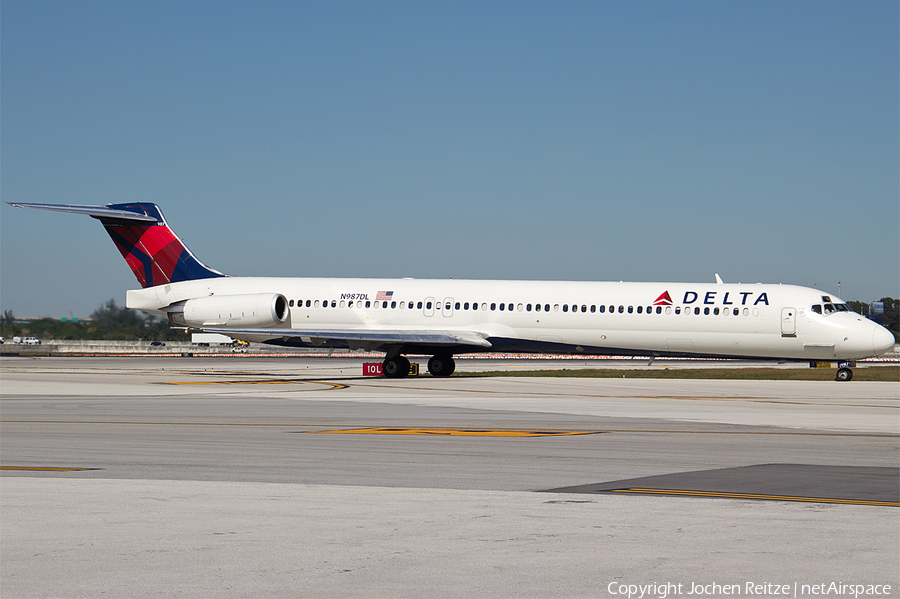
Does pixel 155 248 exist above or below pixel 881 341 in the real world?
above

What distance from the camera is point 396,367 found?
3734 centimetres

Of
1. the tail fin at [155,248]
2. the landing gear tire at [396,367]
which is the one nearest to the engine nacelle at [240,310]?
the tail fin at [155,248]

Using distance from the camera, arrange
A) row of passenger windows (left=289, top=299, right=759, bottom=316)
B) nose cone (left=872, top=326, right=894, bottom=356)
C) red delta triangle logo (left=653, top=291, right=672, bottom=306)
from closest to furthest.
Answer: nose cone (left=872, top=326, right=894, bottom=356)
row of passenger windows (left=289, top=299, right=759, bottom=316)
red delta triangle logo (left=653, top=291, right=672, bottom=306)

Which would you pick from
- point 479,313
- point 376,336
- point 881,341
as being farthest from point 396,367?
point 881,341

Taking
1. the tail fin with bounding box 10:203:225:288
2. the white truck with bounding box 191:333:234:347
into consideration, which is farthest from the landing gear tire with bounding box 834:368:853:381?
the white truck with bounding box 191:333:234:347

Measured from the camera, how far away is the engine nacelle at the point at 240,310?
125ft

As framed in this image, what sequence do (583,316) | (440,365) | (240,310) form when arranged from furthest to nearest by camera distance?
1. (440,365)
2. (240,310)
3. (583,316)

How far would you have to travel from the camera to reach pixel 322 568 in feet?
22.3

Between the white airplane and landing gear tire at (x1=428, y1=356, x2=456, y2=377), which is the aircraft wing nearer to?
the white airplane

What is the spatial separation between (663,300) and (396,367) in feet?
34.1

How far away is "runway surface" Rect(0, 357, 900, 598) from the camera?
666 centimetres

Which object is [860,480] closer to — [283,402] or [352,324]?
[283,402]

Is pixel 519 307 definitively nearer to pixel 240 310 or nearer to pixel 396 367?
pixel 396 367

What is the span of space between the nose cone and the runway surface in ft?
46.2
